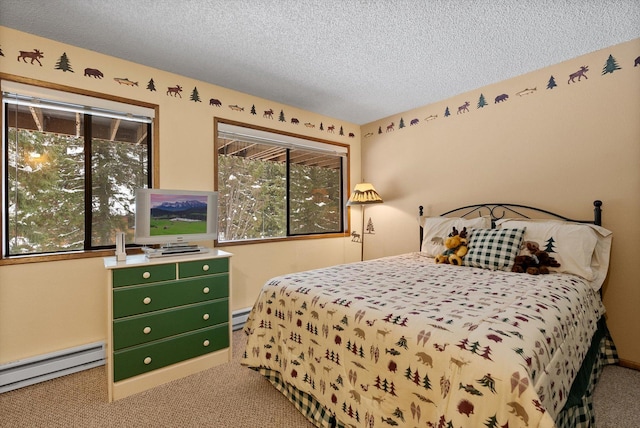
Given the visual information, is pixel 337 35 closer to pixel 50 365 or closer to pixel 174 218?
pixel 174 218

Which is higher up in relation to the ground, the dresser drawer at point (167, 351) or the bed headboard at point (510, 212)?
the bed headboard at point (510, 212)

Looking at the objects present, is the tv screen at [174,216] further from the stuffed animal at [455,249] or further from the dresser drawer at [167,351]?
the stuffed animal at [455,249]

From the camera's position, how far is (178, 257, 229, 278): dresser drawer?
220 cm

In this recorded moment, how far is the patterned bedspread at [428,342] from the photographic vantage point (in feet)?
3.30

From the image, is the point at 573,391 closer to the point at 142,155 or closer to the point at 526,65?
the point at 526,65

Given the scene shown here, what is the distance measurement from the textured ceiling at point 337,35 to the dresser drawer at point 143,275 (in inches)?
65.0

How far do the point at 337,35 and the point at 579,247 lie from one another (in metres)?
2.30

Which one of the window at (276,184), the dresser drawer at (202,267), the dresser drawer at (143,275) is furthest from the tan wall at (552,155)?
the dresser drawer at (143,275)

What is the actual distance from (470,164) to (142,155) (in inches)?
126

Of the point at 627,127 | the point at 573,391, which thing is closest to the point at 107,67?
the point at 573,391

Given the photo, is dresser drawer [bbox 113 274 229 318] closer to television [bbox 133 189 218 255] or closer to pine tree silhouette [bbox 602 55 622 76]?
television [bbox 133 189 218 255]

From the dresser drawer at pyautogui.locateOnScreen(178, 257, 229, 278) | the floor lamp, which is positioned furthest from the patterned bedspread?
the floor lamp

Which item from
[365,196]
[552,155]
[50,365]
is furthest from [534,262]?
[50,365]

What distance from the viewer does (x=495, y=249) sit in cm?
234
